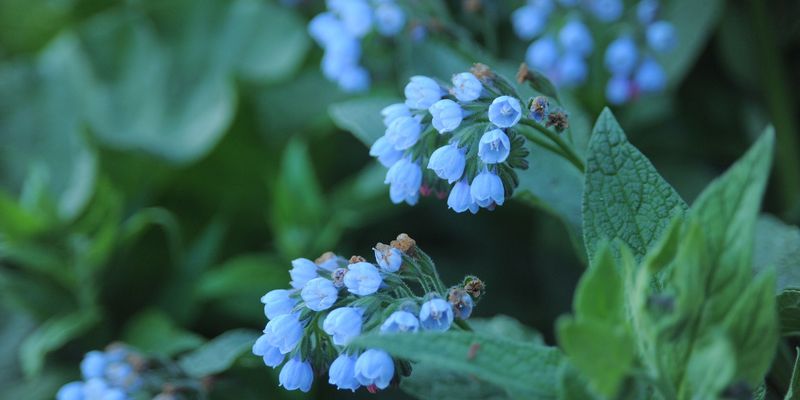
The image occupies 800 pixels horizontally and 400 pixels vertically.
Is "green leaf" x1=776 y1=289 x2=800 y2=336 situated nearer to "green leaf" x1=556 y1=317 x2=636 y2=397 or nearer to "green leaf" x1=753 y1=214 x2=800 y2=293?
"green leaf" x1=753 y1=214 x2=800 y2=293

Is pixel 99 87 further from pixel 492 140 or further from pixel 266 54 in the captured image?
pixel 492 140

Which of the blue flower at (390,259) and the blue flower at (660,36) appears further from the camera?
the blue flower at (660,36)

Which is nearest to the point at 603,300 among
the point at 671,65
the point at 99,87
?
→ the point at 671,65

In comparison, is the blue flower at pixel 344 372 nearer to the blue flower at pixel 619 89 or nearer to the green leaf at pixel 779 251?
the green leaf at pixel 779 251

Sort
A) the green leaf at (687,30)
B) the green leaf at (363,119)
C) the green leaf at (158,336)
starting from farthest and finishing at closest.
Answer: the green leaf at (687,30)
the green leaf at (158,336)
the green leaf at (363,119)

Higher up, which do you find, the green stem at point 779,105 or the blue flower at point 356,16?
the blue flower at point 356,16

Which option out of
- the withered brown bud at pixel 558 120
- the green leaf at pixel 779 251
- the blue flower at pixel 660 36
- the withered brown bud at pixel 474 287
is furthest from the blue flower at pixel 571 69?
the withered brown bud at pixel 474 287
